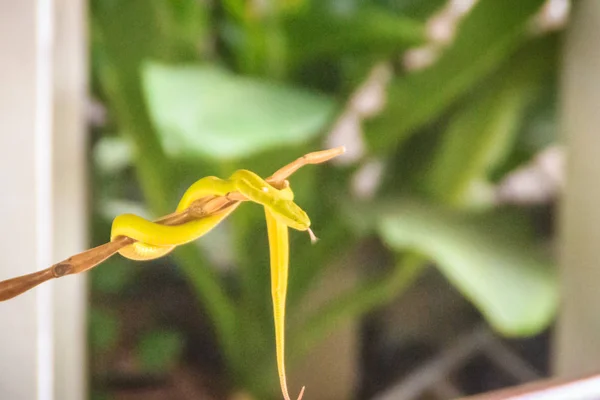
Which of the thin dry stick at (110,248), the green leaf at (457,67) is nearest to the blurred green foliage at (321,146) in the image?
the green leaf at (457,67)

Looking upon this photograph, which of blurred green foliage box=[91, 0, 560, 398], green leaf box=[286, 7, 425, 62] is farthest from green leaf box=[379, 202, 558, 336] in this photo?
green leaf box=[286, 7, 425, 62]

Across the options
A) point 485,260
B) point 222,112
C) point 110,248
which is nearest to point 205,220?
point 110,248

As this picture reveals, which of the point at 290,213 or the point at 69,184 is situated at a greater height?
the point at 69,184

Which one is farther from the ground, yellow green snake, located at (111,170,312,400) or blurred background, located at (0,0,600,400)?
blurred background, located at (0,0,600,400)

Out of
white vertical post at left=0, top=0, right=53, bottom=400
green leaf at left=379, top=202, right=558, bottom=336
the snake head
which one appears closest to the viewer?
the snake head

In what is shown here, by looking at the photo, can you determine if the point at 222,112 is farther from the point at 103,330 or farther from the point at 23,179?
the point at 103,330

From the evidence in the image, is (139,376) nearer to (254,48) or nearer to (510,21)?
(254,48)

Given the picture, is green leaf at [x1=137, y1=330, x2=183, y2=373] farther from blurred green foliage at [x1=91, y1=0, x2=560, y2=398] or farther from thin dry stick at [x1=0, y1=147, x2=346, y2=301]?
thin dry stick at [x1=0, y1=147, x2=346, y2=301]
